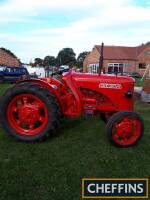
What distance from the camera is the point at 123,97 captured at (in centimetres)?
715

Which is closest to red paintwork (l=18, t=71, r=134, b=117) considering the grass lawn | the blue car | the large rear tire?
the large rear tire

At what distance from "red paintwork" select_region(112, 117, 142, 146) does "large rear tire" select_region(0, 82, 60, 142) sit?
3.50ft

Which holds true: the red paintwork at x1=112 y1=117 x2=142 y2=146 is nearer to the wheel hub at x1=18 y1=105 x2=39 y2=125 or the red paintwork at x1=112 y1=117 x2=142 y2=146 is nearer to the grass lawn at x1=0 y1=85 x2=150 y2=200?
the grass lawn at x1=0 y1=85 x2=150 y2=200

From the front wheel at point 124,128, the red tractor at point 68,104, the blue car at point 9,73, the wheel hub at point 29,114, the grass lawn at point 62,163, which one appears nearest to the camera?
the grass lawn at point 62,163

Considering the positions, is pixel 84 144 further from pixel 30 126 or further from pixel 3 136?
pixel 3 136

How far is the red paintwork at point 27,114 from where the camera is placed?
22.3ft

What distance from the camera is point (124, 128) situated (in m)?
6.52

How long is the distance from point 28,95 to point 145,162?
239 centimetres

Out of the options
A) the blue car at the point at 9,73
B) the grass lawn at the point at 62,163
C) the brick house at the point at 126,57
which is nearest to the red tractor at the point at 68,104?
the grass lawn at the point at 62,163

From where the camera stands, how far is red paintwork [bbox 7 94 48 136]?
6.79 meters

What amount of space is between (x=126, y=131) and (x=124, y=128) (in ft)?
0.26

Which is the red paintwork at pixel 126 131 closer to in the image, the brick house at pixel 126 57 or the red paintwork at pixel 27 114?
the red paintwork at pixel 27 114

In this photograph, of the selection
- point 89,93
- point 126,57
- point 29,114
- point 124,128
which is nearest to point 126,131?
point 124,128

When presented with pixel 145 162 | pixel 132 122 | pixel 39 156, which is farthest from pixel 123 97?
pixel 39 156
